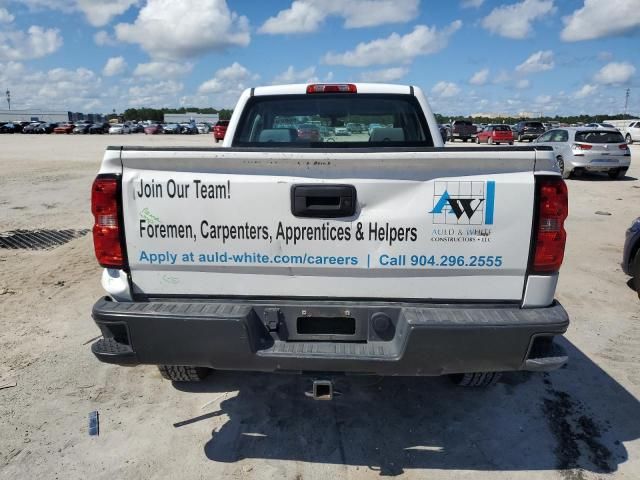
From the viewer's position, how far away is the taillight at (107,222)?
2494mm

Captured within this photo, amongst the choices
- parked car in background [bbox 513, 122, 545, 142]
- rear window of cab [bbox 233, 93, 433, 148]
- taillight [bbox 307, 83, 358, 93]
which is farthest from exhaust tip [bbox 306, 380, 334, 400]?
parked car in background [bbox 513, 122, 545, 142]

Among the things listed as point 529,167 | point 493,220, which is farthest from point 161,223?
point 529,167

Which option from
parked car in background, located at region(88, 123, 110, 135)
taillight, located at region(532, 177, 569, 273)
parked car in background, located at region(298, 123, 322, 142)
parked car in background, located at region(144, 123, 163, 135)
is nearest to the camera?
taillight, located at region(532, 177, 569, 273)

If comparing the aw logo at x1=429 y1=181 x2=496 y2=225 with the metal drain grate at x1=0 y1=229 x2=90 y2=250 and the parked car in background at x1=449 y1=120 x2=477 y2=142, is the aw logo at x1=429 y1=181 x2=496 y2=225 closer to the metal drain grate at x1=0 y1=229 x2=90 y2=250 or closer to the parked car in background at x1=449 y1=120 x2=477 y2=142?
the metal drain grate at x1=0 y1=229 x2=90 y2=250

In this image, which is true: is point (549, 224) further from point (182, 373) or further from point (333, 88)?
point (182, 373)

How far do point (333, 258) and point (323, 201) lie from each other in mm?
304

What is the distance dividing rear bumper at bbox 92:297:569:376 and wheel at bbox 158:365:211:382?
73cm

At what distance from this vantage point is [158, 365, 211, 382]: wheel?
3309 mm

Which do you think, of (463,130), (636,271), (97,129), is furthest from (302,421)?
(97,129)

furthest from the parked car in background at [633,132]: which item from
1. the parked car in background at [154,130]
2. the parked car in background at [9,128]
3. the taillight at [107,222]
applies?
the parked car in background at [9,128]

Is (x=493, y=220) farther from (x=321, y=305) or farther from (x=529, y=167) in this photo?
(x=321, y=305)

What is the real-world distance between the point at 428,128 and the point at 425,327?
229 centimetres

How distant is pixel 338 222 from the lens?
250 centimetres

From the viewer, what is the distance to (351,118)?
432 cm
